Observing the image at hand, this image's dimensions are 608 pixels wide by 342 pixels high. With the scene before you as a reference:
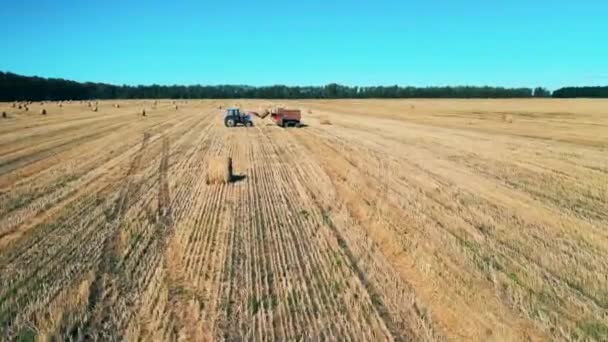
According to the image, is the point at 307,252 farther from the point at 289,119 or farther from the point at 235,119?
the point at 235,119

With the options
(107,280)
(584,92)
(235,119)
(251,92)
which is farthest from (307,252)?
(251,92)

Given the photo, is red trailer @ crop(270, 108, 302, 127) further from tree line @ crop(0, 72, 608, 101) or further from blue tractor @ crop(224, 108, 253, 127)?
tree line @ crop(0, 72, 608, 101)

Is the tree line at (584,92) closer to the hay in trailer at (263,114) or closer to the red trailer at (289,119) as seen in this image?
the hay in trailer at (263,114)

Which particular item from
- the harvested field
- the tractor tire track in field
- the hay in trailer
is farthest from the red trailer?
the tractor tire track in field

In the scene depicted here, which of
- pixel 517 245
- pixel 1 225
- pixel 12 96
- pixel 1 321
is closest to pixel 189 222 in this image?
pixel 1 225

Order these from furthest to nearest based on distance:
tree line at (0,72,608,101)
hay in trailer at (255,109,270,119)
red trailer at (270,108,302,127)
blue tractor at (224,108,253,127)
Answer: tree line at (0,72,608,101) < hay in trailer at (255,109,270,119) < blue tractor at (224,108,253,127) < red trailer at (270,108,302,127)

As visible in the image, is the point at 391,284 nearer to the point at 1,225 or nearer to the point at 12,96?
the point at 1,225

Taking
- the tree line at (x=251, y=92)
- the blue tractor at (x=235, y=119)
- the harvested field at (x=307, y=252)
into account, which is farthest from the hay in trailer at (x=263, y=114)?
the tree line at (x=251, y=92)
